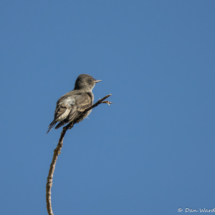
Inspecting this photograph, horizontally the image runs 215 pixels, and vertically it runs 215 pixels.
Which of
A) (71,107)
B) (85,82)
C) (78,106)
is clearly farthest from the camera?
(85,82)

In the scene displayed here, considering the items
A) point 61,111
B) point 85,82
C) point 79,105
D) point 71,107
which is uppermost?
point 85,82

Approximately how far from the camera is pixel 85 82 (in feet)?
32.9

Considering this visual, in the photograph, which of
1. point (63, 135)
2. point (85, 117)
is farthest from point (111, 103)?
point (85, 117)

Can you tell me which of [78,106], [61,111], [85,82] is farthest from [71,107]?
[85,82]

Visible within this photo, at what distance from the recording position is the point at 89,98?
882 cm

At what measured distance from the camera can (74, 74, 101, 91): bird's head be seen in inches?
393

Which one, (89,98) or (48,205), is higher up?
(89,98)

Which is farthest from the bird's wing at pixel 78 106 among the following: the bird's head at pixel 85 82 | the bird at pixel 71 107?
the bird's head at pixel 85 82

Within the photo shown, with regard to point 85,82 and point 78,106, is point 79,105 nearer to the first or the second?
point 78,106

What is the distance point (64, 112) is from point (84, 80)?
2622mm

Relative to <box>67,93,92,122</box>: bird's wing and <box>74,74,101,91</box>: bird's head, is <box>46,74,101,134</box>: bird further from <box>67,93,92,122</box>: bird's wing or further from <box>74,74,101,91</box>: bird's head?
<box>74,74,101,91</box>: bird's head

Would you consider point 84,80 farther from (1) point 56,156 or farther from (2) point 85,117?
(1) point 56,156

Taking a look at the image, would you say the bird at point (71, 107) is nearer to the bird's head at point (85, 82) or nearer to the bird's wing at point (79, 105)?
the bird's wing at point (79, 105)

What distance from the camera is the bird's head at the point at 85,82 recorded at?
32.8 feet
